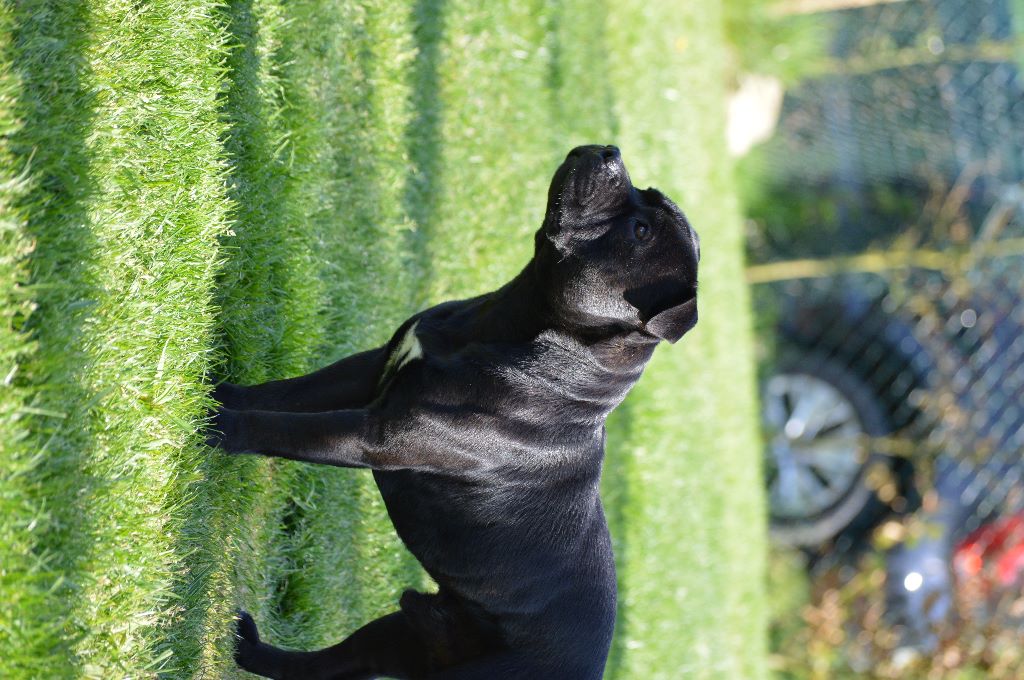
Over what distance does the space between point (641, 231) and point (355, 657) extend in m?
1.32

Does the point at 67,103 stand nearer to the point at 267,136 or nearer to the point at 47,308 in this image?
the point at 47,308

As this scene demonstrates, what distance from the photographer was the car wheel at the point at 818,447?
8.56 meters

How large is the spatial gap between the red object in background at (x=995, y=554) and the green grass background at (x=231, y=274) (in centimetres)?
289

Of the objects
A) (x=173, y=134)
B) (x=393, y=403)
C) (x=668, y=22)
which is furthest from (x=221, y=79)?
(x=668, y=22)

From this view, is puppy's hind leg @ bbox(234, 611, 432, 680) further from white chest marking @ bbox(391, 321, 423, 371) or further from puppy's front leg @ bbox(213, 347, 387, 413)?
white chest marking @ bbox(391, 321, 423, 371)

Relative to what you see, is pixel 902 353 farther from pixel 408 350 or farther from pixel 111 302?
pixel 111 302

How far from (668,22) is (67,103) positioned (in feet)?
19.1

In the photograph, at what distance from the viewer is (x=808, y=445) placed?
880 cm

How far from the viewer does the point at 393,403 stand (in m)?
2.40

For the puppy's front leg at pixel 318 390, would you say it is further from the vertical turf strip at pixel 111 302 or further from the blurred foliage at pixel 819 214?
the blurred foliage at pixel 819 214

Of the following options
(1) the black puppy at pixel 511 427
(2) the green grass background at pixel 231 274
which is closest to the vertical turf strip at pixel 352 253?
(2) the green grass background at pixel 231 274

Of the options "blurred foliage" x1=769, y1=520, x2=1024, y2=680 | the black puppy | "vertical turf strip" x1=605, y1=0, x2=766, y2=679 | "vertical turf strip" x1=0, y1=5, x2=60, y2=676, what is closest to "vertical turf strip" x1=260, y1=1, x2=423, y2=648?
the black puppy

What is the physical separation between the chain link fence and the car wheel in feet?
0.06

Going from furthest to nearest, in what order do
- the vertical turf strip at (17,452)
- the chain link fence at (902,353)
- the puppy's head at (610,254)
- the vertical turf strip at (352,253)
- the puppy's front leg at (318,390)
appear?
the chain link fence at (902,353), the vertical turf strip at (352,253), the puppy's front leg at (318,390), the puppy's head at (610,254), the vertical turf strip at (17,452)
